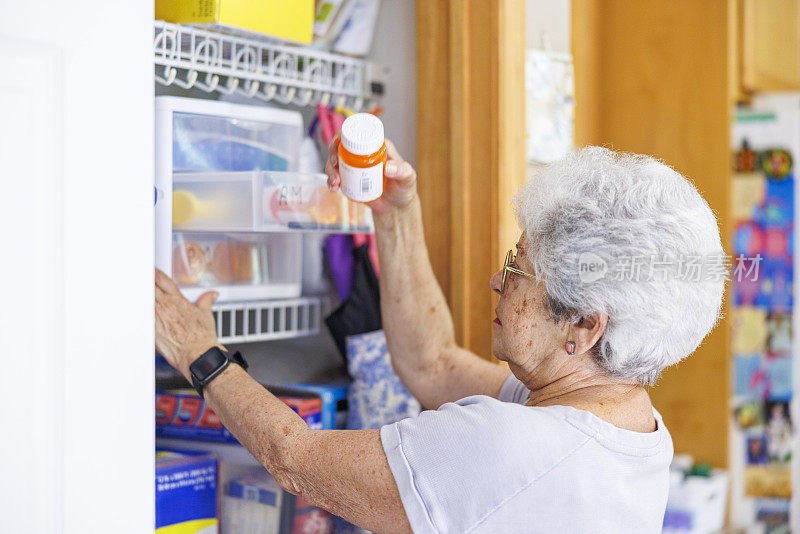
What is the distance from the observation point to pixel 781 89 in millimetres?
2842

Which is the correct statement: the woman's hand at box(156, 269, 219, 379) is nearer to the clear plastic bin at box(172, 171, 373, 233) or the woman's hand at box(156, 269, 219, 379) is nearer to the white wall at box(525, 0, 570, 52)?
the clear plastic bin at box(172, 171, 373, 233)

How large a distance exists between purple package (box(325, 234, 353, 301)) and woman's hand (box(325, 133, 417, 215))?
0.22 meters

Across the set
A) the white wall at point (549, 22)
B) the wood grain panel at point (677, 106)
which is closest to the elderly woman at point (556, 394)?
the white wall at point (549, 22)

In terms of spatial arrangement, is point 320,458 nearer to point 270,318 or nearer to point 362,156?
point 362,156

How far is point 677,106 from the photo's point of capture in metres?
2.43

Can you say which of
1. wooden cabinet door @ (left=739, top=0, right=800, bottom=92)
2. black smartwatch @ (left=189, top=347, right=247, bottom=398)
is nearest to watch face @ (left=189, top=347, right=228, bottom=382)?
black smartwatch @ (left=189, top=347, right=247, bottom=398)

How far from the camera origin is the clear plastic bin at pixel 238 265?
1.52 meters

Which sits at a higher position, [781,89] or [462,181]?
[781,89]

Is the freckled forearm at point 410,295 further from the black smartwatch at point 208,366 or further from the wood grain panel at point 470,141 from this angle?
the black smartwatch at point 208,366

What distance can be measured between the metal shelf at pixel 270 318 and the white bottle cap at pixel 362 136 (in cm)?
47
